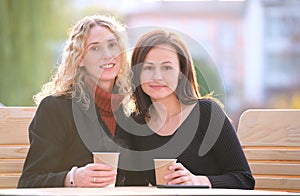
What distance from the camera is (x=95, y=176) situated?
175cm

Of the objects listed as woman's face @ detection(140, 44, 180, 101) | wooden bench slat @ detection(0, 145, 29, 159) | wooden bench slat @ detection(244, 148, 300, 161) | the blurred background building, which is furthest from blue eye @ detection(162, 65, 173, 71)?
the blurred background building

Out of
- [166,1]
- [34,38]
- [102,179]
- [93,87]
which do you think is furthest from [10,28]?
[166,1]

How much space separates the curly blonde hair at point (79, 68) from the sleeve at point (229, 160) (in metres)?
0.29

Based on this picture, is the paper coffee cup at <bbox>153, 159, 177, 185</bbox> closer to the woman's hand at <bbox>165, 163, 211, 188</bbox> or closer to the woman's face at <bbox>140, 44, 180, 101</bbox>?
the woman's hand at <bbox>165, 163, 211, 188</bbox>

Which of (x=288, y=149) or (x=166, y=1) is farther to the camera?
(x=166, y=1)

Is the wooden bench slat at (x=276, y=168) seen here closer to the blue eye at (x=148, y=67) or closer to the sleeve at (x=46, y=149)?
the blue eye at (x=148, y=67)

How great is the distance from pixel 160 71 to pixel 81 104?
25cm

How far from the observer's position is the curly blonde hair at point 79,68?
82.0 inches

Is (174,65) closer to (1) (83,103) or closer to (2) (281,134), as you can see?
(1) (83,103)

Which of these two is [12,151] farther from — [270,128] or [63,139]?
[270,128]

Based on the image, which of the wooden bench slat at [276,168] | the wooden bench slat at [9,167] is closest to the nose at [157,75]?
the wooden bench slat at [276,168]

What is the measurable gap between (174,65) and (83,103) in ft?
0.96

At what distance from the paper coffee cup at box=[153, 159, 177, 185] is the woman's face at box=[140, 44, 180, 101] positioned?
1.36ft

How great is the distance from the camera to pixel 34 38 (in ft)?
21.0
